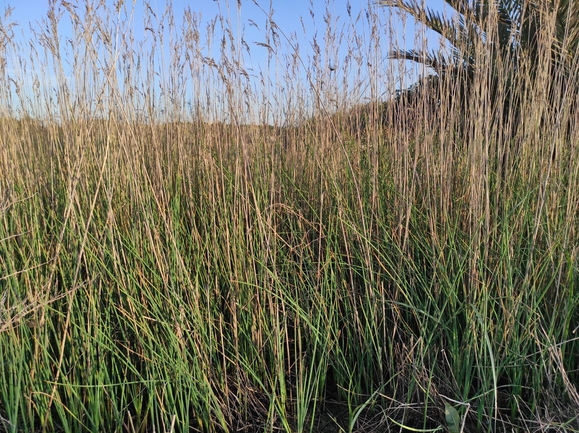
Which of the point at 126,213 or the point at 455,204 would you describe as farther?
the point at 455,204

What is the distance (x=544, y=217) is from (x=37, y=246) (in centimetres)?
156

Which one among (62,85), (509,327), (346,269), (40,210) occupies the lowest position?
(509,327)

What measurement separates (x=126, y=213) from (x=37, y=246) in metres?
0.28

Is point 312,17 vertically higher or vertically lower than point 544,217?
higher

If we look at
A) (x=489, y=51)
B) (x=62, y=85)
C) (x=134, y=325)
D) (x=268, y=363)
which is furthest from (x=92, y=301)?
(x=489, y=51)

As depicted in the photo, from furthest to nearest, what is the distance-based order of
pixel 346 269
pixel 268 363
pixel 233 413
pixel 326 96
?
1. pixel 326 96
2. pixel 346 269
3. pixel 268 363
4. pixel 233 413

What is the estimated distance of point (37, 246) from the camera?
1288 mm

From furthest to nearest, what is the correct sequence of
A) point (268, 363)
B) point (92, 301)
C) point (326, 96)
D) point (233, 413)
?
1. point (326, 96)
2. point (268, 363)
3. point (233, 413)
4. point (92, 301)

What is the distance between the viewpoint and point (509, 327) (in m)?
1.10

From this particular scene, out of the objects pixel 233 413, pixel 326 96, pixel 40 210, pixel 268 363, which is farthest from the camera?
pixel 326 96

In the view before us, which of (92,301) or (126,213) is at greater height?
(126,213)

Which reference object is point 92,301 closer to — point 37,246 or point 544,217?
point 37,246

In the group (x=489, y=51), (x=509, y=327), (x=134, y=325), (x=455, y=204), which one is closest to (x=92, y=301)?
(x=134, y=325)

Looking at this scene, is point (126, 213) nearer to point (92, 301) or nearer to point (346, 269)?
point (92, 301)
